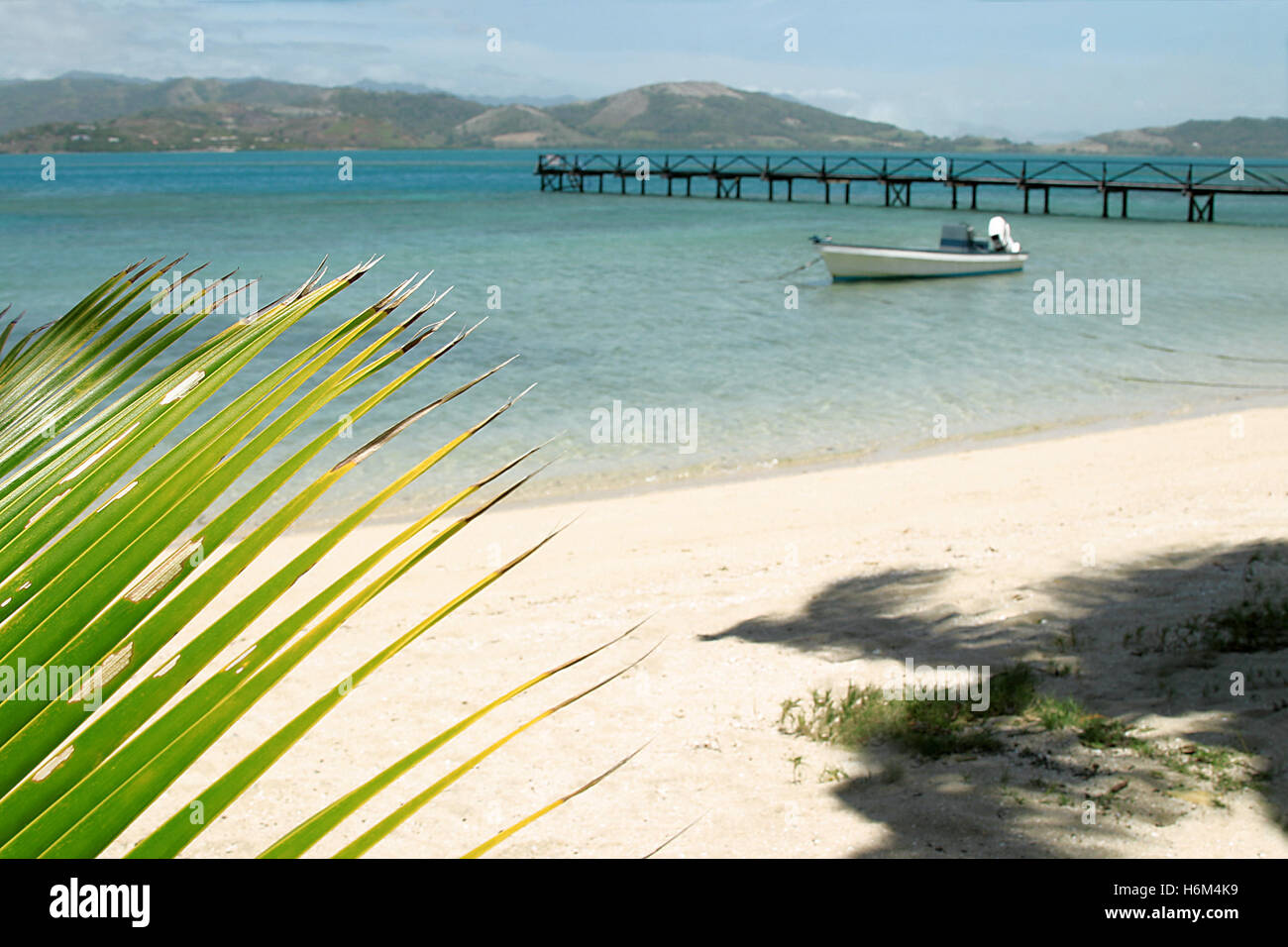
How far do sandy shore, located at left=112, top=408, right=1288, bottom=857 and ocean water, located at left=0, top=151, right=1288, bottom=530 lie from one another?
11.2 ft

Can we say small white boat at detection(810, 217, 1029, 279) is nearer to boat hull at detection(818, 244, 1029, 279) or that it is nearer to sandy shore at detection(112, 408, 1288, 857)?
boat hull at detection(818, 244, 1029, 279)

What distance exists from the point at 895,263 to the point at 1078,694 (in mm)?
25123

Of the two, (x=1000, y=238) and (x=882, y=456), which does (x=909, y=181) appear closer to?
(x=1000, y=238)

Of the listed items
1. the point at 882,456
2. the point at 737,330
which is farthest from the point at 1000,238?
the point at 882,456

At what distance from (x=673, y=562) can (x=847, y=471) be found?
4325 millimetres

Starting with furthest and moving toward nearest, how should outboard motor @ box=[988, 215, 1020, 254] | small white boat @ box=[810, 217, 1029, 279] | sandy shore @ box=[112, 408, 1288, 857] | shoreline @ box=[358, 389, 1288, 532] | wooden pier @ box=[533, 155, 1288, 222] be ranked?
wooden pier @ box=[533, 155, 1288, 222], outboard motor @ box=[988, 215, 1020, 254], small white boat @ box=[810, 217, 1029, 279], shoreline @ box=[358, 389, 1288, 532], sandy shore @ box=[112, 408, 1288, 857]

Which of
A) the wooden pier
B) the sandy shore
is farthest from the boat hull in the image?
the sandy shore

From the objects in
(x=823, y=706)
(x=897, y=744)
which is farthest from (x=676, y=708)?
(x=897, y=744)

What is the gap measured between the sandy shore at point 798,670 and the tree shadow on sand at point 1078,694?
0.7 inches

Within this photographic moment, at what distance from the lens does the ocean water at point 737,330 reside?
14.6 m

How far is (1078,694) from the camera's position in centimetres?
567

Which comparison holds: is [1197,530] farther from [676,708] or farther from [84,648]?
[84,648]

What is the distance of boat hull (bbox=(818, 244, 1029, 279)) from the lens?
2922 cm
